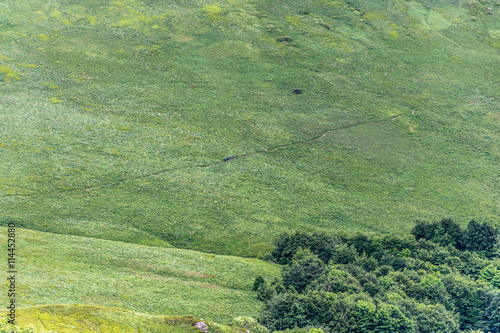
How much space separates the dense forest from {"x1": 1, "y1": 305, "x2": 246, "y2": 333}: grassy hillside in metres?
10.6

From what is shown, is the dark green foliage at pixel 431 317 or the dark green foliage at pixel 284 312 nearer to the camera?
the dark green foliage at pixel 284 312

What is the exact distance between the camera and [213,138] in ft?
412

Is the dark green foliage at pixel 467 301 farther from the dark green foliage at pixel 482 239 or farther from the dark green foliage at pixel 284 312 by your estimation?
the dark green foliage at pixel 284 312

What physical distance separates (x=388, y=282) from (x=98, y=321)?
47.1 meters

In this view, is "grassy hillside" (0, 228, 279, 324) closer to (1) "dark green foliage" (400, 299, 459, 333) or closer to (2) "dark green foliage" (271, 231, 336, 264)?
(2) "dark green foliage" (271, 231, 336, 264)

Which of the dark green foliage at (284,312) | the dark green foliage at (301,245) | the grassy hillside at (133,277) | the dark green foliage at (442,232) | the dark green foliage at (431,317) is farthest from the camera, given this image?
the dark green foliage at (442,232)

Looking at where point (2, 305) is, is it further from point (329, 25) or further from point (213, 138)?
point (329, 25)

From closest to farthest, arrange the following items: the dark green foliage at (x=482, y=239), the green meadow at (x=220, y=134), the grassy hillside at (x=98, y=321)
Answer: the grassy hillside at (x=98, y=321), the green meadow at (x=220, y=134), the dark green foliage at (x=482, y=239)

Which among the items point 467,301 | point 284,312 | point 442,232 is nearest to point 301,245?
point 284,312

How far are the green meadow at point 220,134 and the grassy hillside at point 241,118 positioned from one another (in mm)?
517

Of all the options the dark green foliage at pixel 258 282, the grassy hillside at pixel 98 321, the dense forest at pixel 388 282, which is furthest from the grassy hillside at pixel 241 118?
the grassy hillside at pixel 98 321

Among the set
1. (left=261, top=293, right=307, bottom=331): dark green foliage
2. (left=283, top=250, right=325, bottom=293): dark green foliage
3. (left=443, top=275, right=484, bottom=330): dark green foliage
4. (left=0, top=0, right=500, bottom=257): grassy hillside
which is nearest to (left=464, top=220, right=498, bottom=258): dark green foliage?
(left=443, top=275, right=484, bottom=330): dark green foliage

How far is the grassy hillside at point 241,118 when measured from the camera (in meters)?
101

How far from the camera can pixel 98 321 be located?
2135 inches
